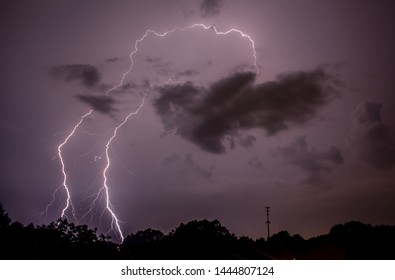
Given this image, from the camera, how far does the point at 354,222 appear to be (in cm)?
4016

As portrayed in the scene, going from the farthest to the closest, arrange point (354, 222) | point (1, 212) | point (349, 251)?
1. point (354, 222)
2. point (349, 251)
3. point (1, 212)

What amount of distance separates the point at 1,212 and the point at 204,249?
23.4 ft

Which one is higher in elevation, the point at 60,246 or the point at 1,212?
the point at 1,212

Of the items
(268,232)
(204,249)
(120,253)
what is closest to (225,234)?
(268,232)

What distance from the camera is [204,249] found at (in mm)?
13602
